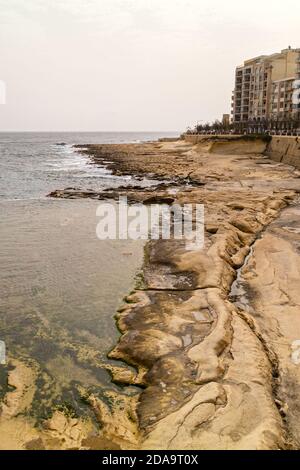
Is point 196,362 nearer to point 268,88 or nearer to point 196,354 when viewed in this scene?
point 196,354

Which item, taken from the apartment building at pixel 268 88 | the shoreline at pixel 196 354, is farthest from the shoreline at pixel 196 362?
the apartment building at pixel 268 88

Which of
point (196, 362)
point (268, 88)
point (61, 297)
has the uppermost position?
point (268, 88)

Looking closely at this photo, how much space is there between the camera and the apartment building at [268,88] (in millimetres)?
84375

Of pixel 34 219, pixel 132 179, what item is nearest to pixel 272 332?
pixel 34 219

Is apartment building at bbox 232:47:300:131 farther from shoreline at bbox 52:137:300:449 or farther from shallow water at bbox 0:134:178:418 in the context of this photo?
shoreline at bbox 52:137:300:449

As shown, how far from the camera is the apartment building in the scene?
3322 inches

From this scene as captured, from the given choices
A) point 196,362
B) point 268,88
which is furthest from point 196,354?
point 268,88

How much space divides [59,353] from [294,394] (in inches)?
182

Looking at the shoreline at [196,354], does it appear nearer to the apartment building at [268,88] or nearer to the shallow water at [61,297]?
the shallow water at [61,297]

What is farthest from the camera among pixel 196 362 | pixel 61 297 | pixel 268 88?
pixel 268 88

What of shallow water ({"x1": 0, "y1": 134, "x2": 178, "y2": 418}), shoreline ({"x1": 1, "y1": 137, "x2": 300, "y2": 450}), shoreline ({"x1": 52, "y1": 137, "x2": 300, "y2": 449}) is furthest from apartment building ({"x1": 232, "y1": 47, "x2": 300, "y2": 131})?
shoreline ({"x1": 1, "y1": 137, "x2": 300, "y2": 450})

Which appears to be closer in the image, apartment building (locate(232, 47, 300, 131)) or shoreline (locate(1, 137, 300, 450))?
shoreline (locate(1, 137, 300, 450))

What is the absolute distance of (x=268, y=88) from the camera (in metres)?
92.8

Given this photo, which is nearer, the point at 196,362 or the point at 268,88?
the point at 196,362
